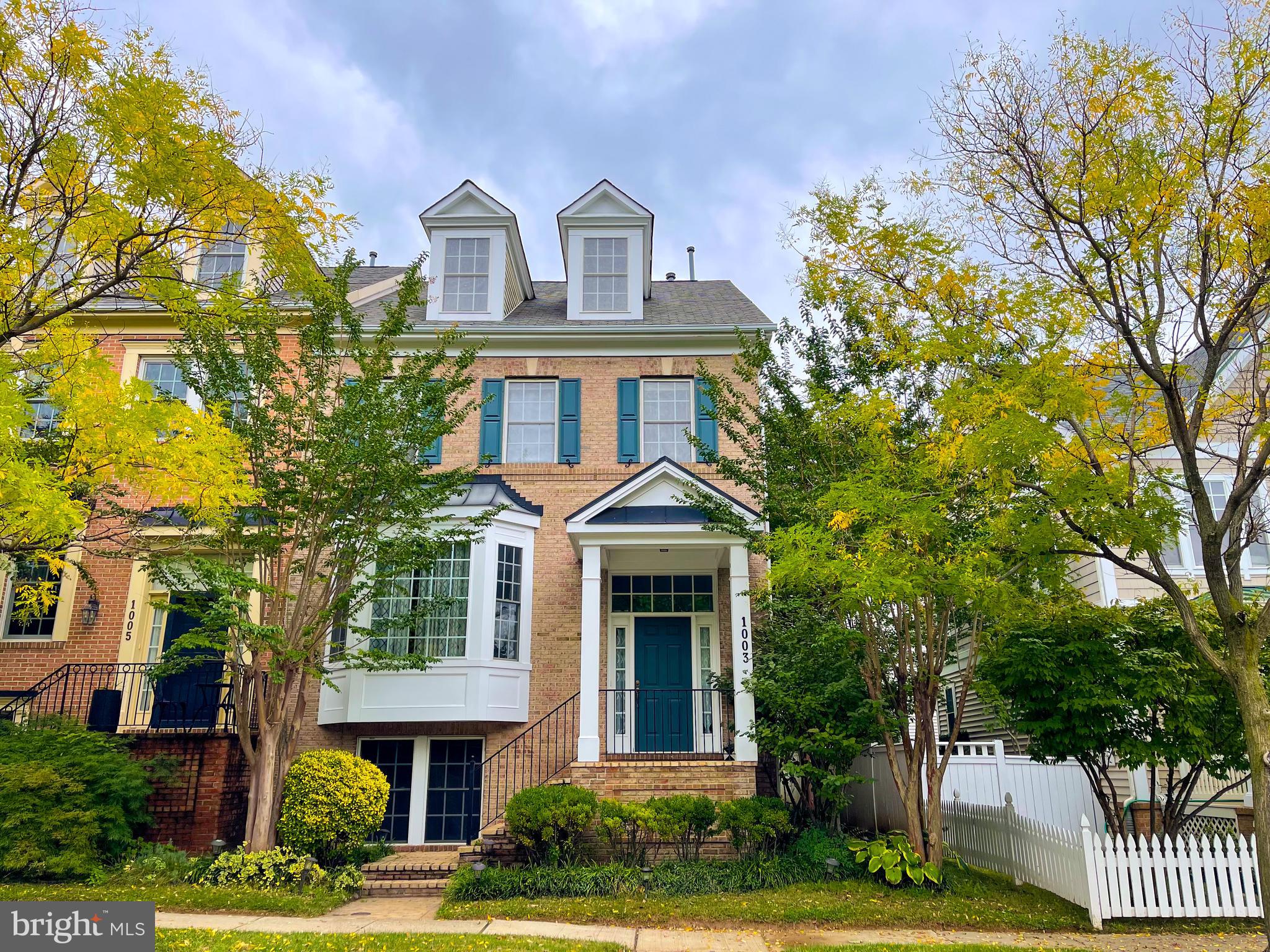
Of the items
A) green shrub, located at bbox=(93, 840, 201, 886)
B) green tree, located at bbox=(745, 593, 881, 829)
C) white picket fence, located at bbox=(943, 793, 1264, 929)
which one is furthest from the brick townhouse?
white picket fence, located at bbox=(943, 793, 1264, 929)

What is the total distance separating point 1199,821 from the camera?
440 inches

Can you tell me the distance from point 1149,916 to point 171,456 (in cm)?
1076

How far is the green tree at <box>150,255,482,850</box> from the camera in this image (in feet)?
33.3

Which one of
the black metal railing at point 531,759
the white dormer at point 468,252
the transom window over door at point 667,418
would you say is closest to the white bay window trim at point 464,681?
the black metal railing at point 531,759

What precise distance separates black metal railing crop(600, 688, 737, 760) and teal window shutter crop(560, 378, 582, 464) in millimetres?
4229

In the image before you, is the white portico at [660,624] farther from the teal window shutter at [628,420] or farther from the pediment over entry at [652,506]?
the teal window shutter at [628,420]

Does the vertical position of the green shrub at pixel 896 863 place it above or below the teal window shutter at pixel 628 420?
below

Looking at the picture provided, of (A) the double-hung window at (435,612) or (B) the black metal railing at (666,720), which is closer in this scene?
(A) the double-hung window at (435,612)

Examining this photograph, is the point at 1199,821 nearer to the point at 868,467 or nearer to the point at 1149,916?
the point at 1149,916

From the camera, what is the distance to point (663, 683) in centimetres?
1377

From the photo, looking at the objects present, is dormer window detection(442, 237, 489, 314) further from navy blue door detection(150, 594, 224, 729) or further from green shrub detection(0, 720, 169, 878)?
green shrub detection(0, 720, 169, 878)

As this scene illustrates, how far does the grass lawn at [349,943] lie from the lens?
6672 millimetres

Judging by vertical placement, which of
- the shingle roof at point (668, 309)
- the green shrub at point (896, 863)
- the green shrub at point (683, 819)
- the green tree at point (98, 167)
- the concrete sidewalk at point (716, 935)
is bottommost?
the concrete sidewalk at point (716, 935)

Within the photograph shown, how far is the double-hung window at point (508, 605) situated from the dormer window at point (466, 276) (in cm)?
527
